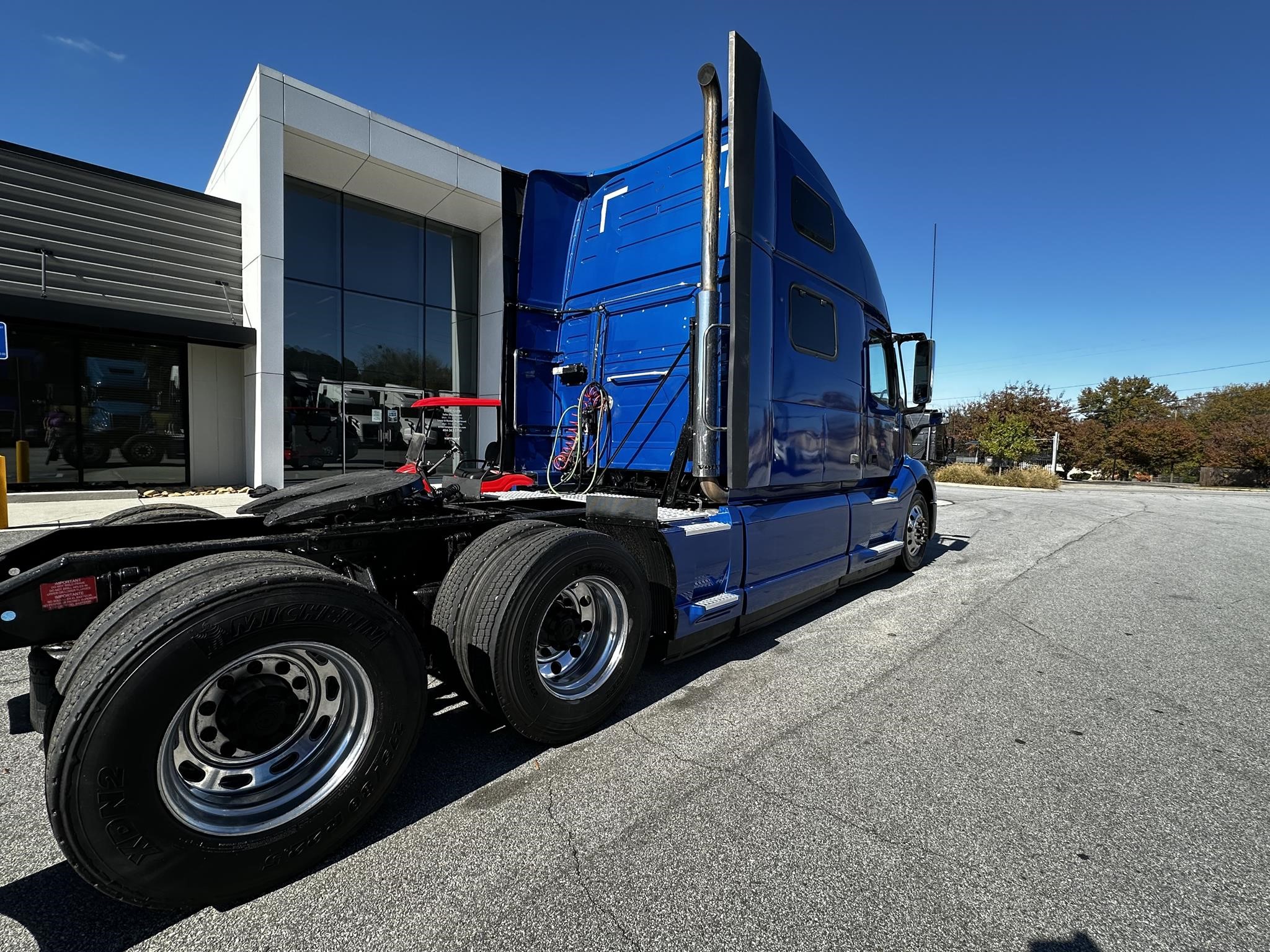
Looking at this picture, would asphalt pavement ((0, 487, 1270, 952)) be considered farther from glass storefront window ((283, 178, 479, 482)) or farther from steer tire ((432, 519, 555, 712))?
glass storefront window ((283, 178, 479, 482))

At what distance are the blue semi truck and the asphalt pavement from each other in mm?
245

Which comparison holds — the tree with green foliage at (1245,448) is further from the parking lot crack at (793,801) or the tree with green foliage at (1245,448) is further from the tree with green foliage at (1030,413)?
the parking lot crack at (793,801)

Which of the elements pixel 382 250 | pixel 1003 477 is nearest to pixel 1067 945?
pixel 382 250

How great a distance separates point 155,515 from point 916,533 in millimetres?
6905

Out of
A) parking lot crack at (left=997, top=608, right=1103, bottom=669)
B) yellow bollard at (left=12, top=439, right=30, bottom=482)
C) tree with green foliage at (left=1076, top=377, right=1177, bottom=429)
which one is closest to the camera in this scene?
parking lot crack at (left=997, top=608, right=1103, bottom=669)

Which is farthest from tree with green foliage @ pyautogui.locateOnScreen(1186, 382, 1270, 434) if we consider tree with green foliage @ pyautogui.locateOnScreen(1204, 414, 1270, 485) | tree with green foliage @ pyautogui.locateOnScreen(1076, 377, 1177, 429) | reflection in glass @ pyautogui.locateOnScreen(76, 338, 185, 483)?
reflection in glass @ pyautogui.locateOnScreen(76, 338, 185, 483)

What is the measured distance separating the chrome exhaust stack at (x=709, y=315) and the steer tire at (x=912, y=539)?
11.5 feet

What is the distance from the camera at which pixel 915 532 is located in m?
7.02

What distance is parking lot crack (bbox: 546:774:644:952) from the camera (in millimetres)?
1770

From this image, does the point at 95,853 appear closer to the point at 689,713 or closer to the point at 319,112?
the point at 689,713

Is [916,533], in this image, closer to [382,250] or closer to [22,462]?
[382,250]

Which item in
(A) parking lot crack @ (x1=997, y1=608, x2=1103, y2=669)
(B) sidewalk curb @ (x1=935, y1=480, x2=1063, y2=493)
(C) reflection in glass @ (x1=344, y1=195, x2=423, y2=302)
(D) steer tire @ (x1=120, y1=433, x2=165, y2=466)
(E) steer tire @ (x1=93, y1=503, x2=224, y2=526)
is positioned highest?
(C) reflection in glass @ (x1=344, y1=195, x2=423, y2=302)

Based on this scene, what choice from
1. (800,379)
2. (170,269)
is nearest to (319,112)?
(170,269)

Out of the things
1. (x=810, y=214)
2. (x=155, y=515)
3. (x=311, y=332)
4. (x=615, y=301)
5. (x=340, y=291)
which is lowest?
(x=155, y=515)
